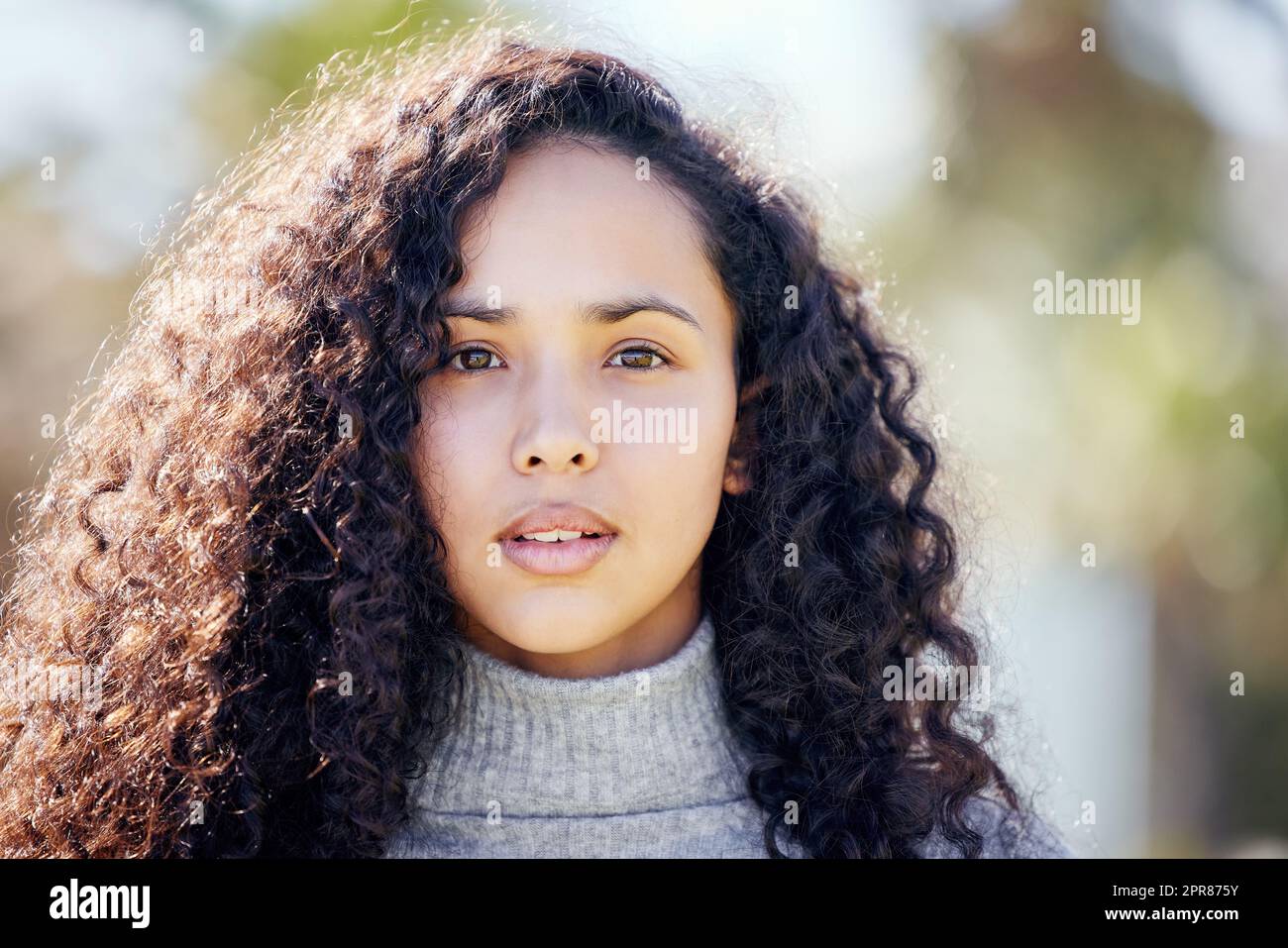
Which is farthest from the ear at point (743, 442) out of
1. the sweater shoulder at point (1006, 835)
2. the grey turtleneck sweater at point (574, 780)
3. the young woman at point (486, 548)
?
the sweater shoulder at point (1006, 835)

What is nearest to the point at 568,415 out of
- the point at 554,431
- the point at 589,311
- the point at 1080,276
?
the point at 554,431

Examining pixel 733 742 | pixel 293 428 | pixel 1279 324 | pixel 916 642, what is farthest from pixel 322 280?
pixel 1279 324

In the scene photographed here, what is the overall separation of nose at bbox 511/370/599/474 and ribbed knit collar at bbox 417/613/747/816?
0.45 m

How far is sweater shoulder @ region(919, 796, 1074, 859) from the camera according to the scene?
2502 mm

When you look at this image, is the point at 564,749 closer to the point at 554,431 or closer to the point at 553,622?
the point at 553,622

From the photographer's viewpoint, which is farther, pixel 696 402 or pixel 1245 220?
pixel 1245 220

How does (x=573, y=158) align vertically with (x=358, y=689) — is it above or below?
above

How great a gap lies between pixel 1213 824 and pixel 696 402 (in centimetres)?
678

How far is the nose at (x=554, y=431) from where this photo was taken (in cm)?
217

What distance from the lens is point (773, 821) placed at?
2.39 meters

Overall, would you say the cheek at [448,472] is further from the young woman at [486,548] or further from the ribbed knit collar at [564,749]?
the ribbed knit collar at [564,749]
